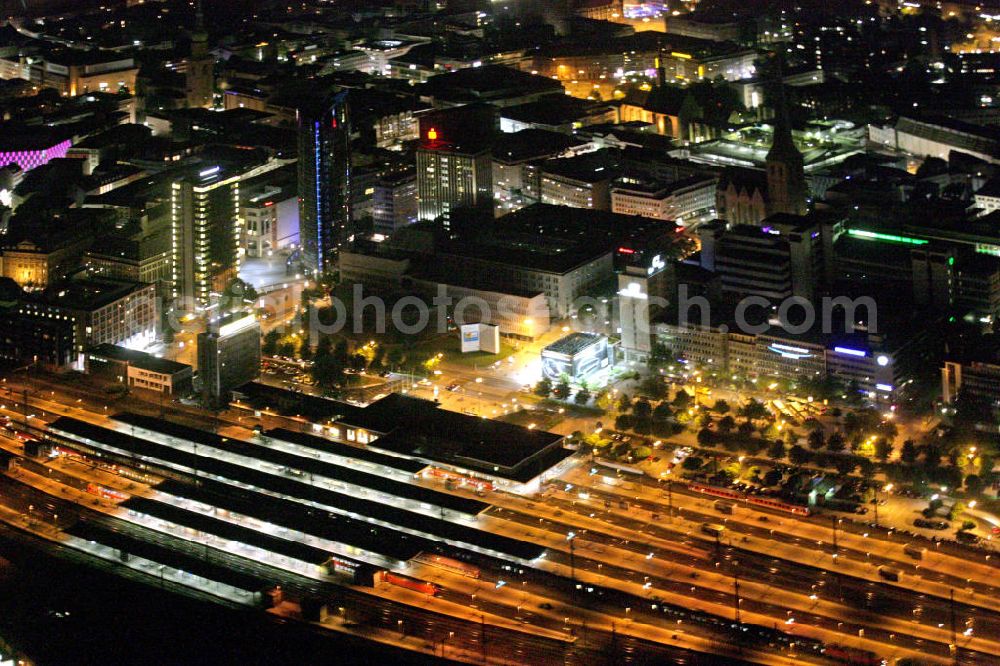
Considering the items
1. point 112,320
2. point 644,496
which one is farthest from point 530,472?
point 112,320

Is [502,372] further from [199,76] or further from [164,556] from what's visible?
[199,76]

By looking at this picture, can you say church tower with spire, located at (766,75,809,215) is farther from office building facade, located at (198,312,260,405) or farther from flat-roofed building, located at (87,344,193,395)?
flat-roofed building, located at (87,344,193,395)

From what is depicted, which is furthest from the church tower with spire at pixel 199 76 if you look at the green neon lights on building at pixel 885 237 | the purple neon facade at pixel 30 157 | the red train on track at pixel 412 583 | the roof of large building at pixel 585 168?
the red train on track at pixel 412 583

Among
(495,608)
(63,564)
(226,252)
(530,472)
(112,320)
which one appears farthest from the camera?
(226,252)

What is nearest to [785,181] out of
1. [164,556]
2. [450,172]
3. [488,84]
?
[450,172]

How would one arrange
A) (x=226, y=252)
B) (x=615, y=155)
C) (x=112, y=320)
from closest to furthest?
(x=112, y=320), (x=226, y=252), (x=615, y=155)

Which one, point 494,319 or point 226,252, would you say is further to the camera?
point 226,252

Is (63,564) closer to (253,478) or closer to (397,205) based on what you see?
(253,478)
